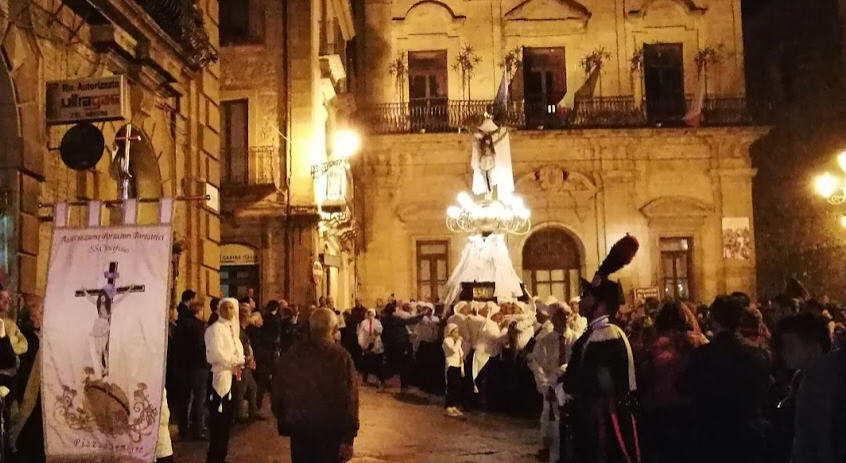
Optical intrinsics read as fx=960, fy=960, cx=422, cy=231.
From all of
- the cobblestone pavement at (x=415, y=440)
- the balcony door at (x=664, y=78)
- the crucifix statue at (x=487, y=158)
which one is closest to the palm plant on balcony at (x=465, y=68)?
the balcony door at (x=664, y=78)

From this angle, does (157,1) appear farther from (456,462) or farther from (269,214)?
(269,214)

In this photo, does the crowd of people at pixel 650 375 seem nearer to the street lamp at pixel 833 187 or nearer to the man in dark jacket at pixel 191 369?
the man in dark jacket at pixel 191 369

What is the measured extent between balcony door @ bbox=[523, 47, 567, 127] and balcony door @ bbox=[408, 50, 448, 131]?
112 inches

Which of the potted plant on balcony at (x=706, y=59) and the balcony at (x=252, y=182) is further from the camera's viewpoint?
the potted plant on balcony at (x=706, y=59)

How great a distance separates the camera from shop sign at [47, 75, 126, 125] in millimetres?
10383

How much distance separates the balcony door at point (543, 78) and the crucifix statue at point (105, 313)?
88.5ft

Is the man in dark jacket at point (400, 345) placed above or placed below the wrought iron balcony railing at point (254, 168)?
below

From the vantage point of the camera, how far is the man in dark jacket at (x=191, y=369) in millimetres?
11578

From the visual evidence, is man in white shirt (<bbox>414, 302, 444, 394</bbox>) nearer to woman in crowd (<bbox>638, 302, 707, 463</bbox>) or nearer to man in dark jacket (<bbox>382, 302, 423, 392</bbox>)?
man in dark jacket (<bbox>382, 302, 423, 392</bbox>)

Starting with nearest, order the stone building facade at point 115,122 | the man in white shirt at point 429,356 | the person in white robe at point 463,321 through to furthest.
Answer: the stone building facade at point 115,122
the person in white robe at point 463,321
the man in white shirt at point 429,356

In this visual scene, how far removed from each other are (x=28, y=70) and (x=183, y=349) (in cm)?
370

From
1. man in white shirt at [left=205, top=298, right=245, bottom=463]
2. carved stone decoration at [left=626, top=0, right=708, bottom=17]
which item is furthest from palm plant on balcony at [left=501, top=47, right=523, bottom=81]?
man in white shirt at [left=205, top=298, right=245, bottom=463]

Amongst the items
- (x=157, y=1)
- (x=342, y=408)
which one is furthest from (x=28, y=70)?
(x=342, y=408)

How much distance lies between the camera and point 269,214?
24156mm
